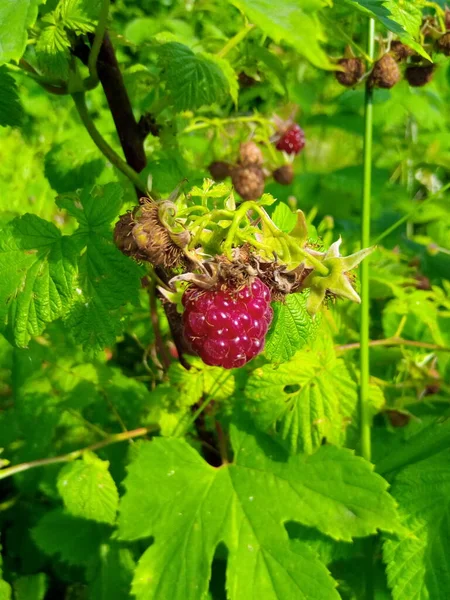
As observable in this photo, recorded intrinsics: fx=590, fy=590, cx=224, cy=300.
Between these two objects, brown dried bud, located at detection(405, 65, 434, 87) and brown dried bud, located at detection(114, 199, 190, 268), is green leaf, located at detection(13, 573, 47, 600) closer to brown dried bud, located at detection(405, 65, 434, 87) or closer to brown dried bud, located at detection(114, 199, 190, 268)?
brown dried bud, located at detection(114, 199, 190, 268)


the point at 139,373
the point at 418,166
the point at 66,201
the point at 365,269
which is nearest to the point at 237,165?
the point at 365,269

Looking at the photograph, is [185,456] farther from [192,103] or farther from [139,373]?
[139,373]

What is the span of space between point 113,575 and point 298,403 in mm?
619

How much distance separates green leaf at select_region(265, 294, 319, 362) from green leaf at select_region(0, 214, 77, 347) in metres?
0.30

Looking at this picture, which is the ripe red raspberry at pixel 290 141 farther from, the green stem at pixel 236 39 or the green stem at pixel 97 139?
the green stem at pixel 97 139

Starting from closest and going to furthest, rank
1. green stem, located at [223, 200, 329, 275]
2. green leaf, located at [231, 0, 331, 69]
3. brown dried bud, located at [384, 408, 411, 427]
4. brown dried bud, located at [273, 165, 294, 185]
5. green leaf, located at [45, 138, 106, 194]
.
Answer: green leaf, located at [231, 0, 331, 69] < green stem, located at [223, 200, 329, 275] < green leaf, located at [45, 138, 106, 194] < brown dried bud, located at [384, 408, 411, 427] < brown dried bud, located at [273, 165, 294, 185]

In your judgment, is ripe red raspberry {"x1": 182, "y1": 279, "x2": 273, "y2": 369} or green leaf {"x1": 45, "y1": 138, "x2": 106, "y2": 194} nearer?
ripe red raspberry {"x1": 182, "y1": 279, "x2": 273, "y2": 369}

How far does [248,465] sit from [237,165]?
28.2 inches

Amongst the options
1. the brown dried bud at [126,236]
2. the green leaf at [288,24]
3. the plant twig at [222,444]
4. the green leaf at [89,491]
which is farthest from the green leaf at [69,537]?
the green leaf at [288,24]

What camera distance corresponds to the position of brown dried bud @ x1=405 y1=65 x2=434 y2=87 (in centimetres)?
120

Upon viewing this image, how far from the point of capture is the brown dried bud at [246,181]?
143 cm

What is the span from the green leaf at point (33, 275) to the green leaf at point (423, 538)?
2.35ft

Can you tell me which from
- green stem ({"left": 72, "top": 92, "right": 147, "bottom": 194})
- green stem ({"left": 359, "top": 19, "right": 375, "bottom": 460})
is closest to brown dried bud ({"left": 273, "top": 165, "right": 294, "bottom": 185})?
green stem ({"left": 359, "top": 19, "right": 375, "bottom": 460})

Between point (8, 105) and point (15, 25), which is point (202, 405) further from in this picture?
point (15, 25)
